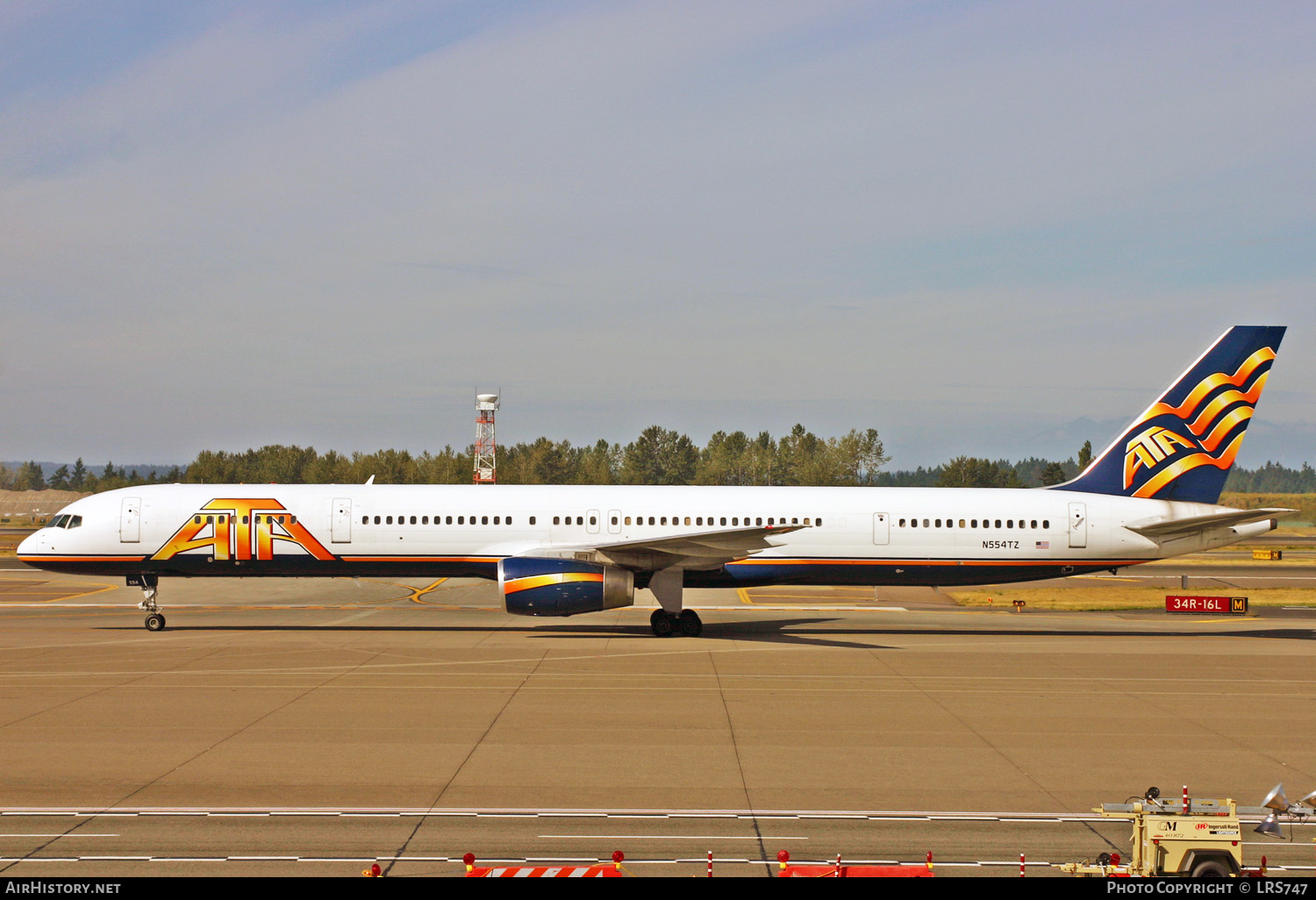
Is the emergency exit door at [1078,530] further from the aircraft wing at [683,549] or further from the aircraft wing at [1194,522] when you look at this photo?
the aircraft wing at [683,549]

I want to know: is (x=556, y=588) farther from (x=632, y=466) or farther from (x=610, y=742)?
(x=632, y=466)

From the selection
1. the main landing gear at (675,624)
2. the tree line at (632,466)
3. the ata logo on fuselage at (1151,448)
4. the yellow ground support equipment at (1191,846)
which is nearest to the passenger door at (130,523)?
the main landing gear at (675,624)

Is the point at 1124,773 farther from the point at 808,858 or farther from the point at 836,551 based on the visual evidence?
the point at 836,551

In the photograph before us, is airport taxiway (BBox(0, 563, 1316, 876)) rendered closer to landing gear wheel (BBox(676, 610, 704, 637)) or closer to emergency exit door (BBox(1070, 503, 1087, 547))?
landing gear wheel (BBox(676, 610, 704, 637))

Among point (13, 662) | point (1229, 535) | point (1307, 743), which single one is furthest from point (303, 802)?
point (1229, 535)

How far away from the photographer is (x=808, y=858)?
36.1ft

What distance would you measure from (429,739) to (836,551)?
17057mm

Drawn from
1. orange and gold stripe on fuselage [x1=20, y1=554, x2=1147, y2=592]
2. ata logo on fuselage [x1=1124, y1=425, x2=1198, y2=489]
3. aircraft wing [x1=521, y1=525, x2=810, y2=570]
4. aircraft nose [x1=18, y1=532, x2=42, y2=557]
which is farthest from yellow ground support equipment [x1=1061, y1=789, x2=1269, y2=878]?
aircraft nose [x1=18, y1=532, x2=42, y2=557]

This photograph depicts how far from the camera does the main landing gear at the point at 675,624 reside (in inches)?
1145

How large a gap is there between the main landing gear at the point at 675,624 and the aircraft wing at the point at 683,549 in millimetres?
1528

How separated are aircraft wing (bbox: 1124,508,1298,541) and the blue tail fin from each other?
4.33ft

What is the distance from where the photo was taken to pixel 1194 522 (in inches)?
1189

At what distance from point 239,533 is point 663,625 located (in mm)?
13244

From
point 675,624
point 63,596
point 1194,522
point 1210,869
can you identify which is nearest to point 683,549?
point 675,624
